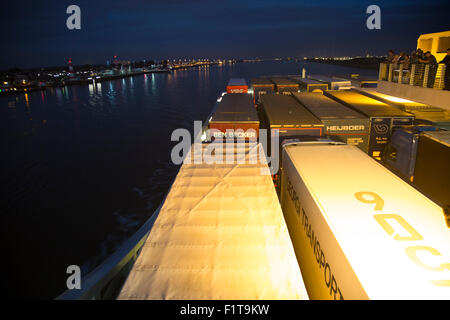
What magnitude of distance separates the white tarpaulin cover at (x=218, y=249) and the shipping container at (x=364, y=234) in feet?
2.28

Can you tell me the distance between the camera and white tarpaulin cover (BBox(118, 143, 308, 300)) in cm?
377

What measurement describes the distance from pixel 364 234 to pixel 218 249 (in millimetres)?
2419

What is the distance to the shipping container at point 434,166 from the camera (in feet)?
27.1

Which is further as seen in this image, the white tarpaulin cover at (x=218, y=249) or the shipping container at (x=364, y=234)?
the white tarpaulin cover at (x=218, y=249)

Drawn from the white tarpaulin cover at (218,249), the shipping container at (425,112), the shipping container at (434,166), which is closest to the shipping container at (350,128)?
the shipping container at (434,166)

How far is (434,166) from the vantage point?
28.7 feet

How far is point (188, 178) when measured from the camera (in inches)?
290

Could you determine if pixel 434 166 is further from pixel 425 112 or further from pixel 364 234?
pixel 364 234

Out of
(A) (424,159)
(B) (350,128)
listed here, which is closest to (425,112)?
(B) (350,128)

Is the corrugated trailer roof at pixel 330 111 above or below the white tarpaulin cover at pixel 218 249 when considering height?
above

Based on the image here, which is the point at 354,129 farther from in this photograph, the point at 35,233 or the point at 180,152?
the point at 180,152

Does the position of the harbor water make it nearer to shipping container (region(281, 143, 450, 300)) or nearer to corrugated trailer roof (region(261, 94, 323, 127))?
corrugated trailer roof (region(261, 94, 323, 127))

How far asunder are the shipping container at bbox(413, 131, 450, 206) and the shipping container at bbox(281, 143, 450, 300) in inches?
122

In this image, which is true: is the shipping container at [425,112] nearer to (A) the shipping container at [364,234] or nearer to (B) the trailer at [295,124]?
(B) the trailer at [295,124]
